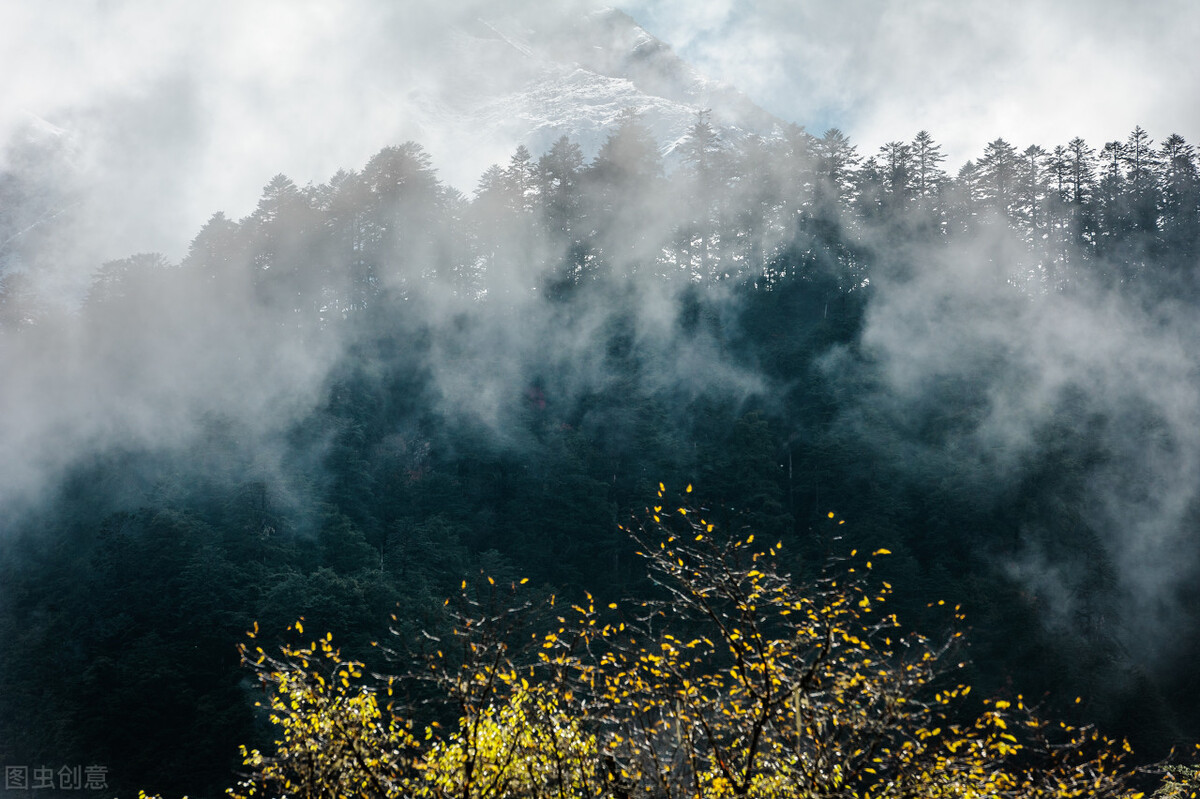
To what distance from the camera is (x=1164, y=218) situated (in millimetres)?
46656

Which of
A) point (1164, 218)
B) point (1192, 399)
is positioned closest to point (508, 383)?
point (1192, 399)

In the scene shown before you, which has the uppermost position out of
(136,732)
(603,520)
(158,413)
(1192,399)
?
(158,413)

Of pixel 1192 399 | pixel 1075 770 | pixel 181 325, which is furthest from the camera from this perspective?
pixel 181 325

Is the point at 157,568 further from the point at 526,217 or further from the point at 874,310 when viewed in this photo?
the point at 874,310

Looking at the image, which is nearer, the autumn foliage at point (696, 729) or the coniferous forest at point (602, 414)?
the autumn foliage at point (696, 729)

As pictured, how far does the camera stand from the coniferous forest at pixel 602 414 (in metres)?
28.3

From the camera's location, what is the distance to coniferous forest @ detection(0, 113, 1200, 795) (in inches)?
1113

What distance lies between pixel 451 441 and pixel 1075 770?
34259 millimetres

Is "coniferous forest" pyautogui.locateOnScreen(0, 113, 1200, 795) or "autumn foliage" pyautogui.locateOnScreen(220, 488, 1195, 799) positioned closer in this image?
"autumn foliage" pyautogui.locateOnScreen(220, 488, 1195, 799)

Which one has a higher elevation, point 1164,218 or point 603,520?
point 1164,218

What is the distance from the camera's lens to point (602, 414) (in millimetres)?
40375

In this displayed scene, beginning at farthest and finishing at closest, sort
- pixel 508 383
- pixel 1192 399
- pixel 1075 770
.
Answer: pixel 508 383, pixel 1192 399, pixel 1075 770

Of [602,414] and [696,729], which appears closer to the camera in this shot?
[696,729]

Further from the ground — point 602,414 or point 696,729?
point 602,414
